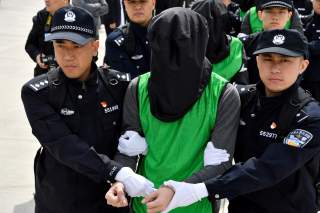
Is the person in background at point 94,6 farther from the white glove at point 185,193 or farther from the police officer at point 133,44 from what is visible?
the white glove at point 185,193

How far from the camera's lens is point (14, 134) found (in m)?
5.79

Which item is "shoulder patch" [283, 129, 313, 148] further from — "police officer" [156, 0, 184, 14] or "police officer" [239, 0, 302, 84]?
"police officer" [156, 0, 184, 14]

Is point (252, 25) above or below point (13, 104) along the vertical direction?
above

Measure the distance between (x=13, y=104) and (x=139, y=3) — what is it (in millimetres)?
3897

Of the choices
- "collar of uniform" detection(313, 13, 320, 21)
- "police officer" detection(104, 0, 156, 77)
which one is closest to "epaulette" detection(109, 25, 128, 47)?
"police officer" detection(104, 0, 156, 77)

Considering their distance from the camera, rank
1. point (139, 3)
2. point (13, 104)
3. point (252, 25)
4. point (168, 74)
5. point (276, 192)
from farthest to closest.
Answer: point (13, 104) < point (252, 25) < point (139, 3) < point (276, 192) < point (168, 74)

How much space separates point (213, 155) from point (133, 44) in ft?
4.40

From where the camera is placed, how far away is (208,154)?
89.0 inches

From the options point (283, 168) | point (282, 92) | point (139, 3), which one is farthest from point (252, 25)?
point (283, 168)

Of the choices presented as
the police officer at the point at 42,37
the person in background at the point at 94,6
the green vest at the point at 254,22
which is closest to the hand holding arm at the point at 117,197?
the police officer at the point at 42,37

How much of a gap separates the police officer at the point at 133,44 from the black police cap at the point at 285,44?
1.07 m

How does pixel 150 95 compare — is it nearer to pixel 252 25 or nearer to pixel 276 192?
pixel 276 192

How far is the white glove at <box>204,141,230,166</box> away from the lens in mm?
2246

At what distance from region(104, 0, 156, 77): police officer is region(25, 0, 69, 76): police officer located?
129 centimetres
